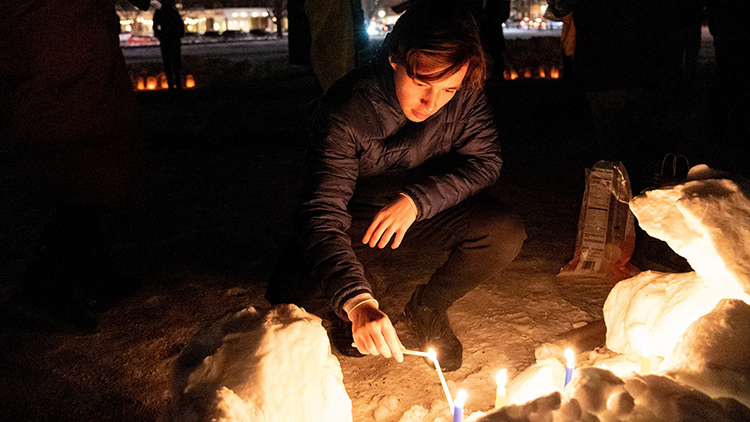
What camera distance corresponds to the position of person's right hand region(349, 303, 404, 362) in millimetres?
1656

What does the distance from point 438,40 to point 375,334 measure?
1025 mm

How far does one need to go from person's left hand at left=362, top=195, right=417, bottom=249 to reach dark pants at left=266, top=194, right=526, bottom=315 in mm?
334

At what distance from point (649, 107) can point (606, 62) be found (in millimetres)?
495

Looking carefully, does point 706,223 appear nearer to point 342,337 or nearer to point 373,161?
point 373,161

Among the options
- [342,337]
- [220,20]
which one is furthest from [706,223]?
[220,20]

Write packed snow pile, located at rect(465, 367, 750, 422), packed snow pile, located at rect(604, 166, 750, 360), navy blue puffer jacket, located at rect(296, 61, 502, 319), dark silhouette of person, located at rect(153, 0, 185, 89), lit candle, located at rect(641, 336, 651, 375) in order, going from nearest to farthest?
packed snow pile, located at rect(465, 367, 750, 422)
packed snow pile, located at rect(604, 166, 750, 360)
lit candle, located at rect(641, 336, 651, 375)
navy blue puffer jacket, located at rect(296, 61, 502, 319)
dark silhouette of person, located at rect(153, 0, 185, 89)

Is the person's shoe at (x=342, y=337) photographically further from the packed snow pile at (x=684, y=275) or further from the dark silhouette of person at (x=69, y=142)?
the dark silhouette of person at (x=69, y=142)

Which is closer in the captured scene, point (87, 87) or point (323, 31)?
point (87, 87)

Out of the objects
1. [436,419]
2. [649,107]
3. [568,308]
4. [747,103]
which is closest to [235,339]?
[436,419]

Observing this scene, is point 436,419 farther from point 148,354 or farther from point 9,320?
point 9,320

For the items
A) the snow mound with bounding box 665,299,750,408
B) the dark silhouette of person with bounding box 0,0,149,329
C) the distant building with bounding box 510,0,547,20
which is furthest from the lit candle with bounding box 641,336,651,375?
the distant building with bounding box 510,0,547,20

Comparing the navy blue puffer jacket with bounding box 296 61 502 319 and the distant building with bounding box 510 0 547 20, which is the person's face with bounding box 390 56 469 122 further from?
the distant building with bounding box 510 0 547 20

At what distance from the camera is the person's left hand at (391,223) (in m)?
2.05

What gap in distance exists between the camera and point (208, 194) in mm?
4652
